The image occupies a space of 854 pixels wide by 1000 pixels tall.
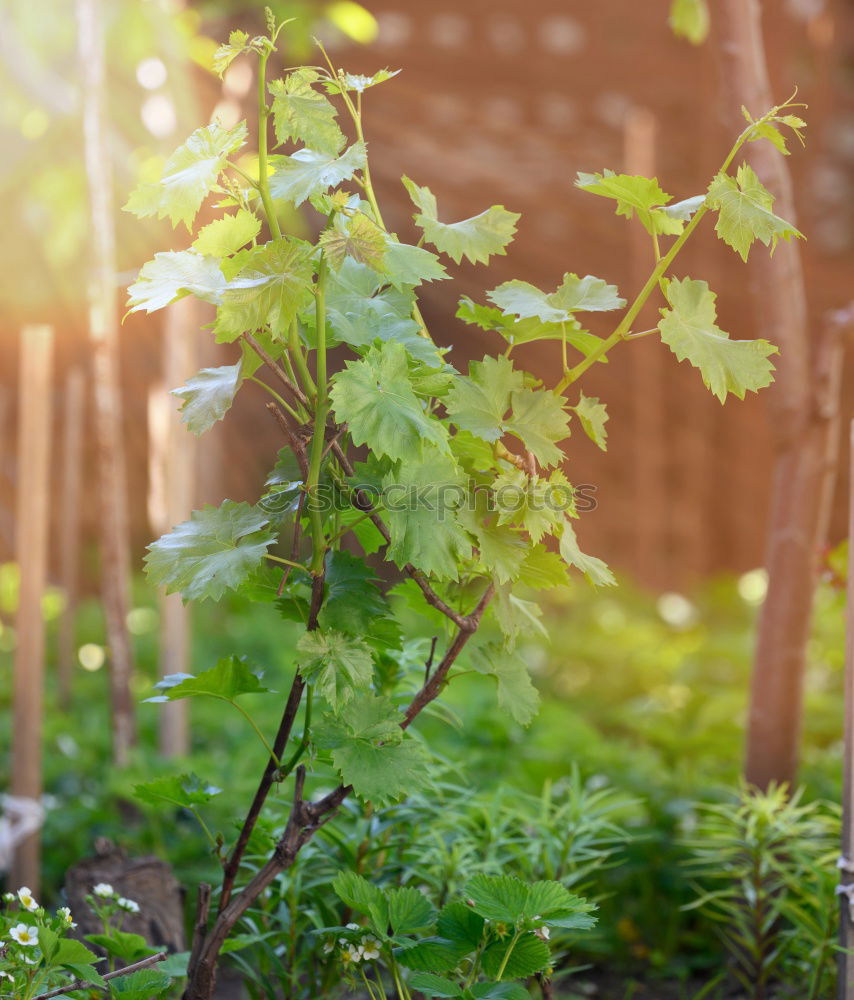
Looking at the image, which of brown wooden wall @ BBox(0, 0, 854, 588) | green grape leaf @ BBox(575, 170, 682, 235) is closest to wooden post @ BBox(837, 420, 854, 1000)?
green grape leaf @ BBox(575, 170, 682, 235)

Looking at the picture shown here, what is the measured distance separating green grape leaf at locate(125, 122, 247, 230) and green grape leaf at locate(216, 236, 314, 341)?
73 millimetres

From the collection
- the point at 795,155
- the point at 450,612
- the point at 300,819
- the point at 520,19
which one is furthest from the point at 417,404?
the point at 520,19

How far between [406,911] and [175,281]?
26.8 inches

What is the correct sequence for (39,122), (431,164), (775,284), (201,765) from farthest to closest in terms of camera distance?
(431,164) < (39,122) < (201,765) < (775,284)

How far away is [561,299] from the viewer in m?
1.07

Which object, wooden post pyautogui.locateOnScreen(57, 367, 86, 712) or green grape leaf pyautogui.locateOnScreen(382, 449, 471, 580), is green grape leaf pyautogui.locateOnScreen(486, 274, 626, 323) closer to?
green grape leaf pyautogui.locateOnScreen(382, 449, 471, 580)

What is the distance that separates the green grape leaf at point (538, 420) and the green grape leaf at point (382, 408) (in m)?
0.11

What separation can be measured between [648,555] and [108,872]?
396 cm

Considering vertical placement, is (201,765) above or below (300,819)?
below

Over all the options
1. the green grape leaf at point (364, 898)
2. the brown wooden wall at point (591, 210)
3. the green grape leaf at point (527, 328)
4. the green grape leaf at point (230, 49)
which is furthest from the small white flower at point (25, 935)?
the brown wooden wall at point (591, 210)

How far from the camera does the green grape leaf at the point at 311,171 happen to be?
0.95 metres

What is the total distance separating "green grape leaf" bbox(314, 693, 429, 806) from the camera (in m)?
1.03

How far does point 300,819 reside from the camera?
3.82 feet

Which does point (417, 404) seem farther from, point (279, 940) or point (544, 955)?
point (279, 940)
